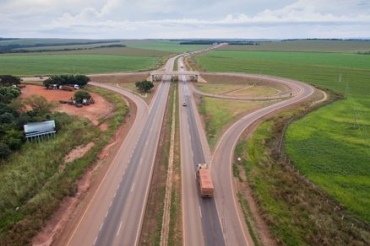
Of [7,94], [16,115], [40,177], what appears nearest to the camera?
[40,177]

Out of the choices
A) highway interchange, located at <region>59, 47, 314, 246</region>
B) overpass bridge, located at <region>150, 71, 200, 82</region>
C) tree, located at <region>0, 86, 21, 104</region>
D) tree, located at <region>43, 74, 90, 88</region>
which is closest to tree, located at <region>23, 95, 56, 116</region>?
tree, located at <region>0, 86, 21, 104</region>

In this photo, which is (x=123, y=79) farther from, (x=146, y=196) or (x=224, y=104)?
(x=146, y=196)

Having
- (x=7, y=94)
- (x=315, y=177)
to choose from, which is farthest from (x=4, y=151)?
(x=315, y=177)

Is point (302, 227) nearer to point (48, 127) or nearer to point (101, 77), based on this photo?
point (48, 127)

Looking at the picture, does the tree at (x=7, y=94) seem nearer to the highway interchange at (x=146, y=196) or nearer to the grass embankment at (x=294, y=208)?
the highway interchange at (x=146, y=196)

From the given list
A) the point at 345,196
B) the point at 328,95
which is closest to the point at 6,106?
the point at 345,196

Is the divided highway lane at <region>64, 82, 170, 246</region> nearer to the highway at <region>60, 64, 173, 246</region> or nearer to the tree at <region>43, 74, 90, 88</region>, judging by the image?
the highway at <region>60, 64, 173, 246</region>
